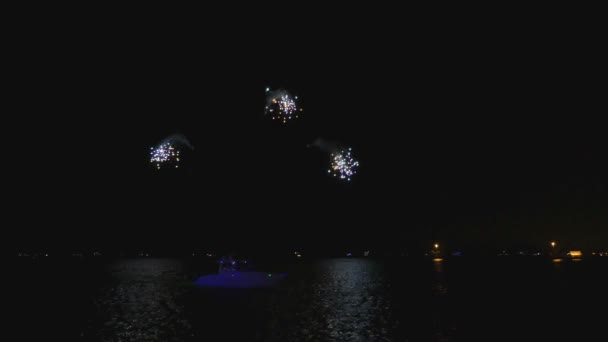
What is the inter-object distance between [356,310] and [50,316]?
23.8 meters

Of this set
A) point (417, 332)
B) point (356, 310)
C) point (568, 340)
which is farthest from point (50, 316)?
point (568, 340)

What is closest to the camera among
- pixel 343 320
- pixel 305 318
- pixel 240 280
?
pixel 343 320

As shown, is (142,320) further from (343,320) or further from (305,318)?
(343,320)

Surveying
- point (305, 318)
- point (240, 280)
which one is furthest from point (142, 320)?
point (240, 280)

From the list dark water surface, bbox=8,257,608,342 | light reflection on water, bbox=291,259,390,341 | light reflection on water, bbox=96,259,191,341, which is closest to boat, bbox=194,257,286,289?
dark water surface, bbox=8,257,608,342

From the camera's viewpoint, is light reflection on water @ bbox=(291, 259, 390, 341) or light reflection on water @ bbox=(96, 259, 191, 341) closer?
light reflection on water @ bbox=(291, 259, 390, 341)

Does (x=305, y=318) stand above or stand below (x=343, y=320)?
above

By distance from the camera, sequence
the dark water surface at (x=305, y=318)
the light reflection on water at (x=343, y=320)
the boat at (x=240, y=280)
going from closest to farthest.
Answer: the light reflection on water at (x=343, y=320)
the dark water surface at (x=305, y=318)
the boat at (x=240, y=280)

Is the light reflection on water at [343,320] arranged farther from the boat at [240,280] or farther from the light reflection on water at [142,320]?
the boat at [240,280]

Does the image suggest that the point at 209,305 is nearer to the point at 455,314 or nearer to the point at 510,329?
the point at 455,314

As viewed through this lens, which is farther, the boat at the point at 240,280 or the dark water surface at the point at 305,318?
the boat at the point at 240,280

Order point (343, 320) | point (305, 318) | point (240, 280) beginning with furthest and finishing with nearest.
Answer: point (240, 280) → point (305, 318) → point (343, 320)

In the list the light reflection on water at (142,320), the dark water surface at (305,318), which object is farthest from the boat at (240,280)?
the light reflection on water at (142,320)

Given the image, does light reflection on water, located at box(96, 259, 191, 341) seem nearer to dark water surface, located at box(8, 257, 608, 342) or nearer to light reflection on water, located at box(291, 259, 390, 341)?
dark water surface, located at box(8, 257, 608, 342)
